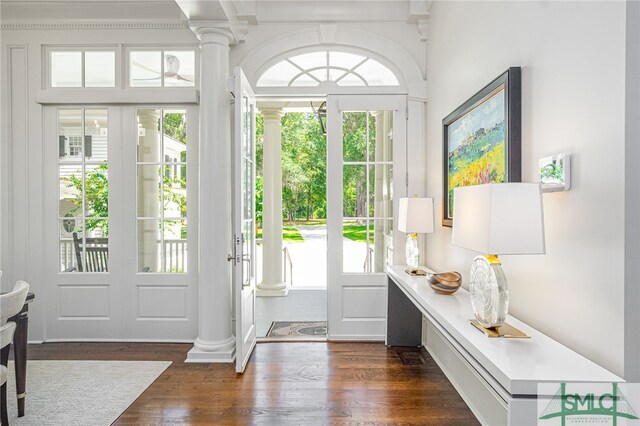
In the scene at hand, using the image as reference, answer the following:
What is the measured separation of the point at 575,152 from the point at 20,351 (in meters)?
3.18

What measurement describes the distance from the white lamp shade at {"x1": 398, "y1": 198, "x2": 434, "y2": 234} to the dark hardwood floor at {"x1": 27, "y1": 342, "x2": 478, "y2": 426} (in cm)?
114

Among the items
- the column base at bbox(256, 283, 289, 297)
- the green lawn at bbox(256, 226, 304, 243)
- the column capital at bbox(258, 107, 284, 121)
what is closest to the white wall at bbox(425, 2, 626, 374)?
the column capital at bbox(258, 107, 284, 121)

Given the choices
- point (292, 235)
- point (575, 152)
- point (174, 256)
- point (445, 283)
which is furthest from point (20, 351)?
point (292, 235)

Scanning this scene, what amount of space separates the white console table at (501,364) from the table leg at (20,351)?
244 centimetres

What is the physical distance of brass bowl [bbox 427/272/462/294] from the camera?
246 centimetres

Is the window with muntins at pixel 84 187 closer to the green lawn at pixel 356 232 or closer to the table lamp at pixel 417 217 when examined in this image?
the green lawn at pixel 356 232

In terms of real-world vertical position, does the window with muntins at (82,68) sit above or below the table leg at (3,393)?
above

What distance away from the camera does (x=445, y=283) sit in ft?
8.13

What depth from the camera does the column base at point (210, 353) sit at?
11.2 feet

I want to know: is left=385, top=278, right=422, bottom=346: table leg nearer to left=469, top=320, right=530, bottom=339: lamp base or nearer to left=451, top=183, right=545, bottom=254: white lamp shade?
left=469, top=320, right=530, bottom=339: lamp base

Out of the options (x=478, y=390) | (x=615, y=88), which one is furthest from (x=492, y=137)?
(x=478, y=390)

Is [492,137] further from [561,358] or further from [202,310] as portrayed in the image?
[202,310]

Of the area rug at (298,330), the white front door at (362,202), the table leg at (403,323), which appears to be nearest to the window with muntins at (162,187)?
the area rug at (298,330)

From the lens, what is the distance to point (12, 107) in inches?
152
